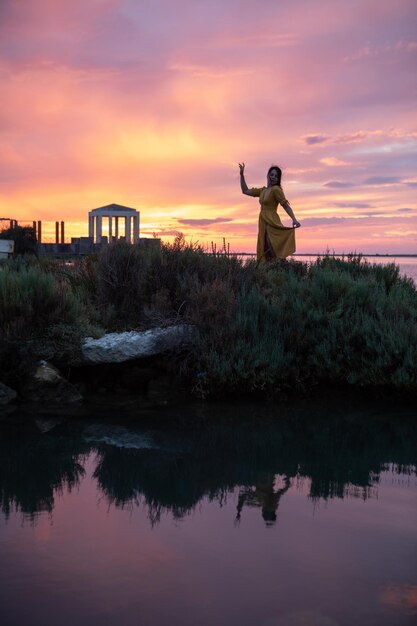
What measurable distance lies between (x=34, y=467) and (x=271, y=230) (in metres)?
8.21

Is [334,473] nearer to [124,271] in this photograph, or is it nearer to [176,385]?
[176,385]

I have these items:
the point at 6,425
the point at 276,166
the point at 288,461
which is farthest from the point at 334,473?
the point at 276,166

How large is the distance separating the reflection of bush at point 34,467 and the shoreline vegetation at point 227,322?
1.60 meters

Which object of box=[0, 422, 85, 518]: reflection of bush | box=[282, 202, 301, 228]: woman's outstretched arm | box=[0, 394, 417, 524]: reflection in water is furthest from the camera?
box=[282, 202, 301, 228]: woman's outstretched arm

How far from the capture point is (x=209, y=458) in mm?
4855

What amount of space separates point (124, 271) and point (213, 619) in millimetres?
6210

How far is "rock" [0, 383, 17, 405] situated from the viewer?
6.56 meters

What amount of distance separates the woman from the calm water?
628 cm

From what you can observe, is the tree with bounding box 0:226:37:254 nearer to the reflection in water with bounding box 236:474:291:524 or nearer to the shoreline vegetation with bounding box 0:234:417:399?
the shoreline vegetation with bounding box 0:234:417:399

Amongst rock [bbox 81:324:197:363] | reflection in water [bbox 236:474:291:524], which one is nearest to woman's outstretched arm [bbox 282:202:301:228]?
rock [bbox 81:324:197:363]

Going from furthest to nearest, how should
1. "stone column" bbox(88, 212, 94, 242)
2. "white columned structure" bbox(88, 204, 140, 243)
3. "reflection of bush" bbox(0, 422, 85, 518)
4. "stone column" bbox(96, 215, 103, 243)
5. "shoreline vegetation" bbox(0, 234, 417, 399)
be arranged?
"stone column" bbox(88, 212, 94, 242), "stone column" bbox(96, 215, 103, 243), "white columned structure" bbox(88, 204, 140, 243), "shoreline vegetation" bbox(0, 234, 417, 399), "reflection of bush" bbox(0, 422, 85, 518)

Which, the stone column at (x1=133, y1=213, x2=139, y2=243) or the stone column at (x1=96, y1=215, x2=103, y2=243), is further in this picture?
the stone column at (x1=96, y1=215, x2=103, y2=243)

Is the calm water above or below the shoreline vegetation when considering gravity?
below

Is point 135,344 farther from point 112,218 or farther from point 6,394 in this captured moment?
point 112,218
